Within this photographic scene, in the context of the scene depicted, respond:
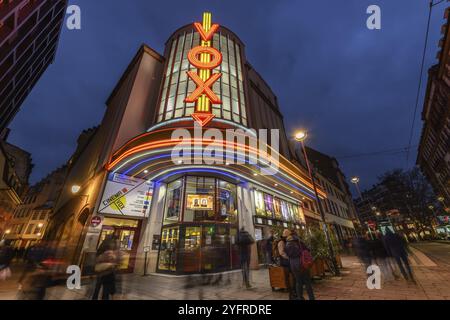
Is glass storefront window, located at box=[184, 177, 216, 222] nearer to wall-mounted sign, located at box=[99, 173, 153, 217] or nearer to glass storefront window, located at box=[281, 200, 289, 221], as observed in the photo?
wall-mounted sign, located at box=[99, 173, 153, 217]

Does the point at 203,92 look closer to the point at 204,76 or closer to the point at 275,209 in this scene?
the point at 204,76

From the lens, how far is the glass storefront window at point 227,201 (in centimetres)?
1211

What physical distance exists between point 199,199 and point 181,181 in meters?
1.68

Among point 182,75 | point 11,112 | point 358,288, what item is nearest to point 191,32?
point 182,75

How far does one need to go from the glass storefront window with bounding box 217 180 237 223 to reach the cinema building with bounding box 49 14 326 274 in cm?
7

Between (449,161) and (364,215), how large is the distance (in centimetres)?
8137

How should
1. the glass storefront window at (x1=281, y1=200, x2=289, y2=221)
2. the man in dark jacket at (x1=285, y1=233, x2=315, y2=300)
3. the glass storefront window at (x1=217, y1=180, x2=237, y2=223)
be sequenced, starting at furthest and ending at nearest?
the glass storefront window at (x1=281, y1=200, x2=289, y2=221)
the glass storefront window at (x1=217, y1=180, x2=237, y2=223)
the man in dark jacket at (x1=285, y1=233, x2=315, y2=300)

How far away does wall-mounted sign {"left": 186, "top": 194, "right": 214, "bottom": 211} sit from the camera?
11594 millimetres

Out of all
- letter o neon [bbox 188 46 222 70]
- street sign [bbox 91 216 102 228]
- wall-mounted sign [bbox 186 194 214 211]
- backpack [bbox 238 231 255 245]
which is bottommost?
backpack [bbox 238 231 255 245]

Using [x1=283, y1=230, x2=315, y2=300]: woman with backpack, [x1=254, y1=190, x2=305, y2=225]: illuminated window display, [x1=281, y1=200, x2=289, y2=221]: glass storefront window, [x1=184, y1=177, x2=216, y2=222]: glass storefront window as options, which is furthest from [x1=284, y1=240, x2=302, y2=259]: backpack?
[x1=281, y1=200, x2=289, y2=221]: glass storefront window

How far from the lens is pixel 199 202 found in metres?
11.8

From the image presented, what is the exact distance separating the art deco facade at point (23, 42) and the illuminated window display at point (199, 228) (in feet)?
44.2

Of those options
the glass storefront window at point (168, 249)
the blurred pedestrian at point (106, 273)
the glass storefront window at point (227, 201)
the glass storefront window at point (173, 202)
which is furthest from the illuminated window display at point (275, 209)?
the blurred pedestrian at point (106, 273)
